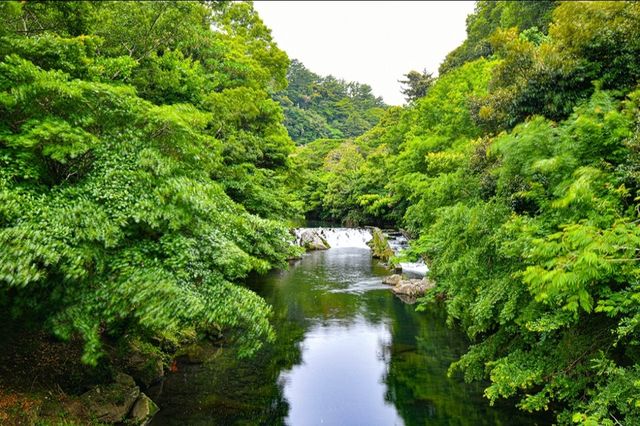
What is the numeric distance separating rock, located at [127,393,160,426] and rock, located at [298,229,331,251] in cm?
2139

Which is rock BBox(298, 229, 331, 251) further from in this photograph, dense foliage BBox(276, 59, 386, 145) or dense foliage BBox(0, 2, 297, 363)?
dense foliage BBox(276, 59, 386, 145)

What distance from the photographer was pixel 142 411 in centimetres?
798

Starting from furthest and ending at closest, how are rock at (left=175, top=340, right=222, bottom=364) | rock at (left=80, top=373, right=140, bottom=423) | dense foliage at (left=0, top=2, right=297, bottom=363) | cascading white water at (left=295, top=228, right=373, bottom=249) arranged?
cascading white water at (left=295, top=228, right=373, bottom=249) → rock at (left=175, top=340, right=222, bottom=364) → rock at (left=80, top=373, right=140, bottom=423) → dense foliage at (left=0, top=2, right=297, bottom=363)

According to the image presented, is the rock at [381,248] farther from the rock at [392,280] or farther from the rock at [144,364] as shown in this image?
the rock at [144,364]

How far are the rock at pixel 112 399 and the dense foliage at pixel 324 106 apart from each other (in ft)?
204

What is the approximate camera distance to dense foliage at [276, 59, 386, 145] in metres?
71.2

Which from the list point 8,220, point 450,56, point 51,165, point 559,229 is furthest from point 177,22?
point 450,56

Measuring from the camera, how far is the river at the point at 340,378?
8.65 m

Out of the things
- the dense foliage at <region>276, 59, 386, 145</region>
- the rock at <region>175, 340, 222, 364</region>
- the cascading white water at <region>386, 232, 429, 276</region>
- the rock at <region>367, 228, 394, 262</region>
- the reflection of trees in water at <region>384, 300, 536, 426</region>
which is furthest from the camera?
the dense foliage at <region>276, 59, 386, 145</region>

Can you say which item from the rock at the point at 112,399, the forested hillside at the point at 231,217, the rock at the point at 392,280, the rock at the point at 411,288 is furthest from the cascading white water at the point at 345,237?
the rock at the point at 112,399

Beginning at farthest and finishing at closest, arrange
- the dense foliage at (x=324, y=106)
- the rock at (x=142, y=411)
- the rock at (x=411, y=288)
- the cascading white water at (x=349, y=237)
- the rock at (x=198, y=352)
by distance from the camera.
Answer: the dense foliage at (x=324, y=106) → the cascading white water at (x=349, y=237) → the rock at (x=411, y=288) → the rock at (x=198, y=352) → the rock at (x=142, y=411)

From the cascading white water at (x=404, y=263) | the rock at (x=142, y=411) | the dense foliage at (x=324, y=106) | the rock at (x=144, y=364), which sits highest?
the dense foliage at (x=324, y=106)

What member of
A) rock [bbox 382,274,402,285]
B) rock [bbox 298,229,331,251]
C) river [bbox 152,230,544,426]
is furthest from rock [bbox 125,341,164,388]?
rock [bbox 298,229,331,251]

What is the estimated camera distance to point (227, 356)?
11.5 meters
